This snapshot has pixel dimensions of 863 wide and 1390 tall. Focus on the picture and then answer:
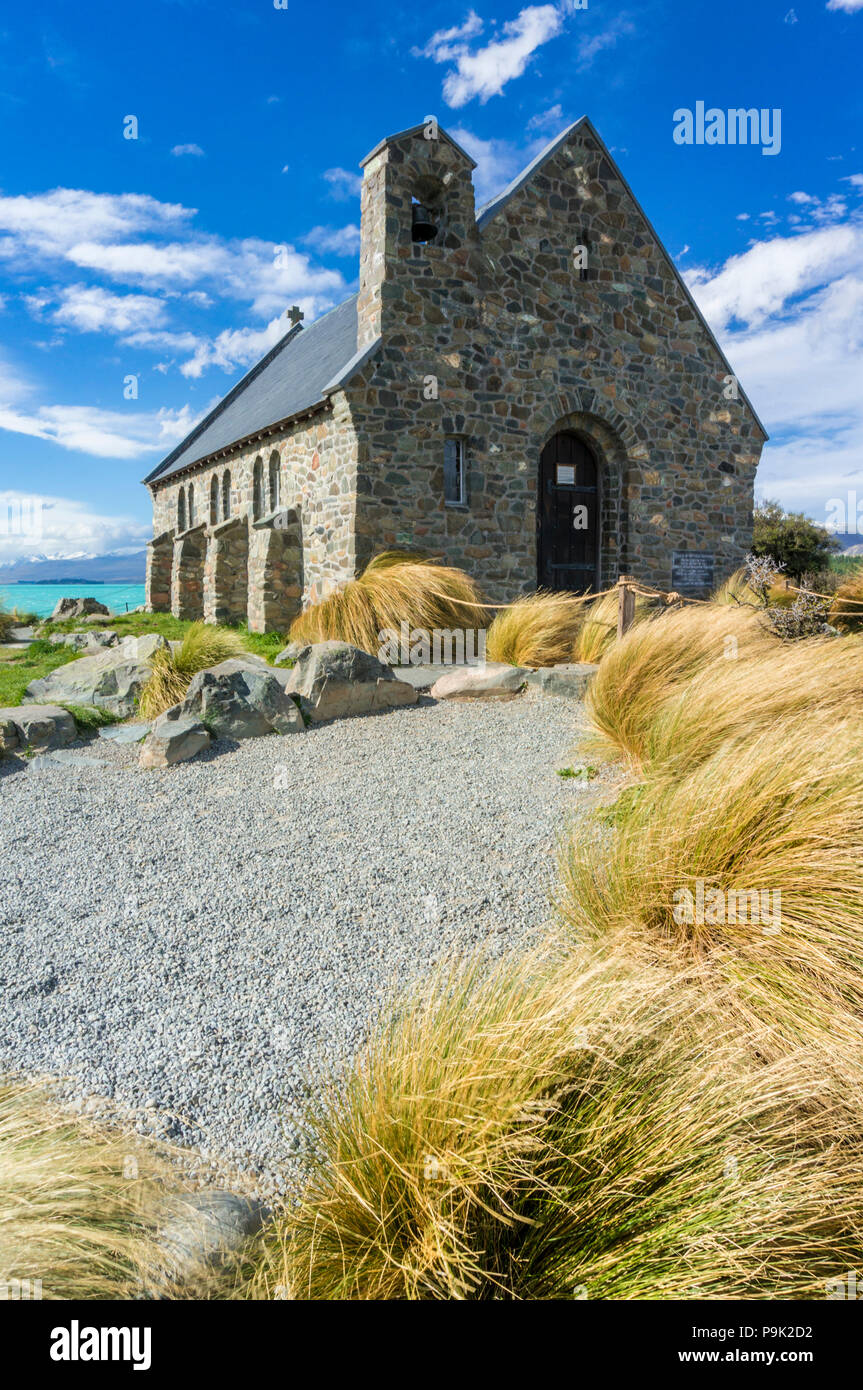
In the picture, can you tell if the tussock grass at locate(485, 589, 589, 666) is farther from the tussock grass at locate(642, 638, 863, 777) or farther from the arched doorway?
the tussock grass at locate(642, 638, 863, 777)

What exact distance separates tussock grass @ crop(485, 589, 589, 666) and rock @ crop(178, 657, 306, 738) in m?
3.05

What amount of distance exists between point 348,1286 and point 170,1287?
426 mm

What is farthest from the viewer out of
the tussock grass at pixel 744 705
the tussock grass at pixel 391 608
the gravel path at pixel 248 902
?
the tussock grass at pixel 391 608

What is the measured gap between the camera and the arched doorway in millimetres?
13445

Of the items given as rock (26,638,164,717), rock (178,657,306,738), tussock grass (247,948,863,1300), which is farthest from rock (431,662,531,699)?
tussock grass (247,948,863,1300)

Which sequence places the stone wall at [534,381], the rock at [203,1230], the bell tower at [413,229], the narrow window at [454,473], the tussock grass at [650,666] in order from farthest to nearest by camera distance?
the narrow window at [454,473]
the stone wall at [534,381]
the bell tower at [413,229]
the tussock grass at [650,666]
the rock at [203,1230]

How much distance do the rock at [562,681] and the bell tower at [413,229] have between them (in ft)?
20.8

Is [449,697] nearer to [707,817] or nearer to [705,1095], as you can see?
[707,817]

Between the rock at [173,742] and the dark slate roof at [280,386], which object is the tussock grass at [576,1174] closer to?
the rock at [173,742]

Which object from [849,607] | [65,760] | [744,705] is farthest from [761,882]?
[849,607]

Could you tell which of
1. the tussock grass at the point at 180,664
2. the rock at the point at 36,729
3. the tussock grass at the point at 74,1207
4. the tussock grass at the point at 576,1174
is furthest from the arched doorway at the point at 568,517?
the tussock grass at the point at 74,1207

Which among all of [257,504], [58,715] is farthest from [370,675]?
[257,504]

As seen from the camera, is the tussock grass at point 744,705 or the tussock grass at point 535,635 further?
the tussock grass at point 535,635

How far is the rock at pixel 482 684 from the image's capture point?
26.5 ft
